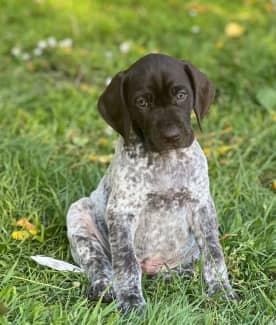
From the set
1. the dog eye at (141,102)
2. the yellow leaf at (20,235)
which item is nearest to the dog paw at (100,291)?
the yellow leaf at (20,235)

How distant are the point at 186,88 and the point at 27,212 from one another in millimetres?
1715

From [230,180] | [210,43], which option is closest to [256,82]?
[210,43]

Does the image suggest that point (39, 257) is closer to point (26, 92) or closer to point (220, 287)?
point (220, 287)

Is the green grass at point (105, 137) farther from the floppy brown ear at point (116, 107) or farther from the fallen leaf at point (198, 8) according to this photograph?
the floppy brown ear at point (116, 107)

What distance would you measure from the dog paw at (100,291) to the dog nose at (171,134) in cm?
97

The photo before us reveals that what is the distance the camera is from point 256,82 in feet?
25.8

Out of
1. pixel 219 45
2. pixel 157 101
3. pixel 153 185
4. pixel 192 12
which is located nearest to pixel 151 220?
pixel 153 185

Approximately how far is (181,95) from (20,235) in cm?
154

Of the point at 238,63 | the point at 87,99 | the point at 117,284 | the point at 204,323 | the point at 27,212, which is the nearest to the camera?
the point at 204,323

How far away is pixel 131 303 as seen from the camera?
4496 mm

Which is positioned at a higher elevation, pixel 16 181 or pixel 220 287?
pixel 16 181

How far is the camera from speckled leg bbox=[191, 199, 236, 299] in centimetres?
468

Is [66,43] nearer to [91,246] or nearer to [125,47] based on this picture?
[125,47]

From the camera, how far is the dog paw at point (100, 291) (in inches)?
183
